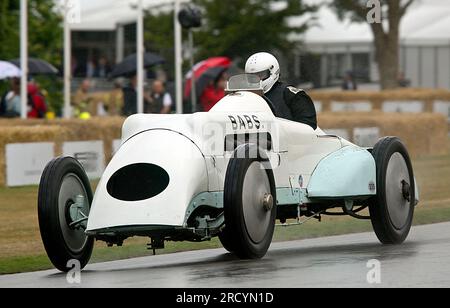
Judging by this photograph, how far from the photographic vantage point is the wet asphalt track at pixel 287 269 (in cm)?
954

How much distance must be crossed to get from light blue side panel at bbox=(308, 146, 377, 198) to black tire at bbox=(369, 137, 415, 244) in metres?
0.09

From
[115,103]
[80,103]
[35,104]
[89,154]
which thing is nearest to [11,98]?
[35,104]

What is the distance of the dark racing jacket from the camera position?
40.5ft

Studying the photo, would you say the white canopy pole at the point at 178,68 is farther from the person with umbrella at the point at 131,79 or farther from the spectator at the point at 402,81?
the spectator at the point at 402,81

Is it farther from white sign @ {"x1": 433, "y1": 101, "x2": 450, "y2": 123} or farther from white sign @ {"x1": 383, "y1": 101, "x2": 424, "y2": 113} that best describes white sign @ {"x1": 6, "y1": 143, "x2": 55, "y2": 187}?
white sign @ {"x1": 433, "y1": 101, "x2": 450, "y2": 123}

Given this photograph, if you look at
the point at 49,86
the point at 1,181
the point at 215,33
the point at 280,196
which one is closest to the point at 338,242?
the point at 280,196

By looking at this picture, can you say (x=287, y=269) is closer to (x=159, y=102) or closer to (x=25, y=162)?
(x=25, y=162)

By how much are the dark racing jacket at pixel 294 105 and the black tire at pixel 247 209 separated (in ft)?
4.85

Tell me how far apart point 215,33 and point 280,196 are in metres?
37.2

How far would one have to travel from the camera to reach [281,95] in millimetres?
12453

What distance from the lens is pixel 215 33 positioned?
4844cm

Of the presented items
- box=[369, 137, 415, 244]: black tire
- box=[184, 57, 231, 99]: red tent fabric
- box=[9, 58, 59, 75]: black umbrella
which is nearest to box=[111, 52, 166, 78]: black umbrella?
box=[184, 57, 231, 99]: red tent fabric

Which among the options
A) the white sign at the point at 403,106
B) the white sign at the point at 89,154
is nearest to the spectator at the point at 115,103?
the white sign at the point at 403,106
